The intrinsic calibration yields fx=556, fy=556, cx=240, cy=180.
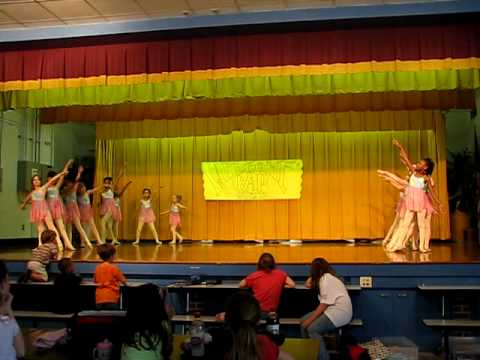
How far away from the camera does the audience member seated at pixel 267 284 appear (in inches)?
219

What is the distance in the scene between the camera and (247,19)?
7082 mm

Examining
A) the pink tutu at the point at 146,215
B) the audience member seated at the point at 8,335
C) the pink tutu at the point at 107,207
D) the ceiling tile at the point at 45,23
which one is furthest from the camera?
the pink tutu at the point at 146,215

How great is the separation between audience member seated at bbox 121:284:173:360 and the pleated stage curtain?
32.5 feet

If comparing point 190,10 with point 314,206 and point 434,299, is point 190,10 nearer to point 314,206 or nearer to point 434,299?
point 434,299

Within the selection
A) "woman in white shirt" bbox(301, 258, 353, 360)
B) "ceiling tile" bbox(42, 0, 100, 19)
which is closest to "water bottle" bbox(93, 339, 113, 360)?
"woman in white shirt" bbox(301, 258, 353, 360)

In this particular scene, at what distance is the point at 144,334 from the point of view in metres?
3.08

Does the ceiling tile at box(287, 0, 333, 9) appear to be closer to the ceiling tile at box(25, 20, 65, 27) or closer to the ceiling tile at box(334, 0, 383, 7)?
the ceiling tile at box(334, 0, 383, 7)

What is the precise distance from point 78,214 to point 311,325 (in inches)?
273

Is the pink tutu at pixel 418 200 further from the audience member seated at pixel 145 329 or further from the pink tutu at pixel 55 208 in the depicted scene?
the audience member seated at pixel 145 329

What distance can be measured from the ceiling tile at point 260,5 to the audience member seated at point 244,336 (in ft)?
15.4

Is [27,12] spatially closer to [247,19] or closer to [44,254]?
[247,19]

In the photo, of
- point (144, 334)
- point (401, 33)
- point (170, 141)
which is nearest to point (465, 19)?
point (401, 33)

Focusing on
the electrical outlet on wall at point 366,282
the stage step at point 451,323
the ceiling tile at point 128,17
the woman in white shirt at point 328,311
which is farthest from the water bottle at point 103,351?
the ceiling tile at point 128,17

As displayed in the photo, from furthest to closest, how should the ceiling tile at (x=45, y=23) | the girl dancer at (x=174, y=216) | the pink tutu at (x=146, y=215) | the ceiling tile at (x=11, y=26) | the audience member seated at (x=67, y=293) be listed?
the girl dancer at (x=174, y=216), the pink tutu at (x=146, y=215), the ceiling tile at (x=11, y=26), the ceiling tile at (x=45, y=23), the audience member seated at (x=67, y=293)
